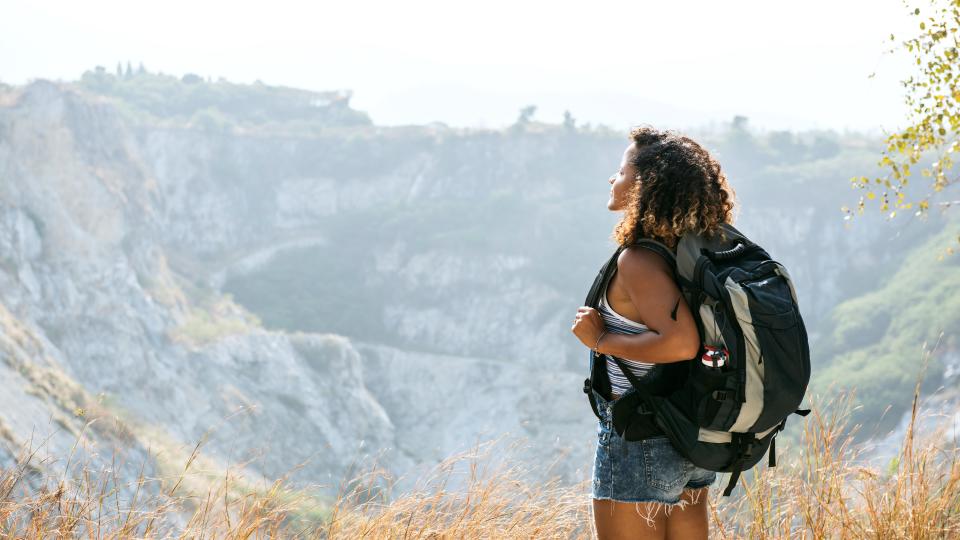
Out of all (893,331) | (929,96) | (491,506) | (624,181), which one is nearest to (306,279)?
(893,331)

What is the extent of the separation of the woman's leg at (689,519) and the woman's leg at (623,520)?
0.29 ft

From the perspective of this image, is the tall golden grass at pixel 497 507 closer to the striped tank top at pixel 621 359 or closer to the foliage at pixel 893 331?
the striped tank top at pixel 621 359

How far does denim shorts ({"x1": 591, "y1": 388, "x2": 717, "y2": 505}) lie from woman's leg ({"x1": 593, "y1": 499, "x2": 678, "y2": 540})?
0.02 metres

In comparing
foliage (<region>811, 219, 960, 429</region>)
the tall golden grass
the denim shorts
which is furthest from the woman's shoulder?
foliage (<region>811, 219, 960, 429</region>)

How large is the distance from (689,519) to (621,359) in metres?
0.41

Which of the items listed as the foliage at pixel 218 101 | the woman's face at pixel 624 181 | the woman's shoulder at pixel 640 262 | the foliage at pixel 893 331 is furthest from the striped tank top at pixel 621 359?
the foliage at pixel 218 101

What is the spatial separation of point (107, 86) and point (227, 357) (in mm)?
39478

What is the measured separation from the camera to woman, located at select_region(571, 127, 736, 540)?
6.40 feet

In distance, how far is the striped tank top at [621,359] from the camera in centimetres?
203

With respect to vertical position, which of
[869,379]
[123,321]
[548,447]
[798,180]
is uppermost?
[798,180]

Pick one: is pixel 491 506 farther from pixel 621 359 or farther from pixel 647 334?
pixel 647 334

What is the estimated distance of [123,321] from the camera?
101ft

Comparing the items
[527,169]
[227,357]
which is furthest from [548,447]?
[527,169]

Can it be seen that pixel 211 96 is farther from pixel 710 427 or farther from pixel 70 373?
pixel 710 427
